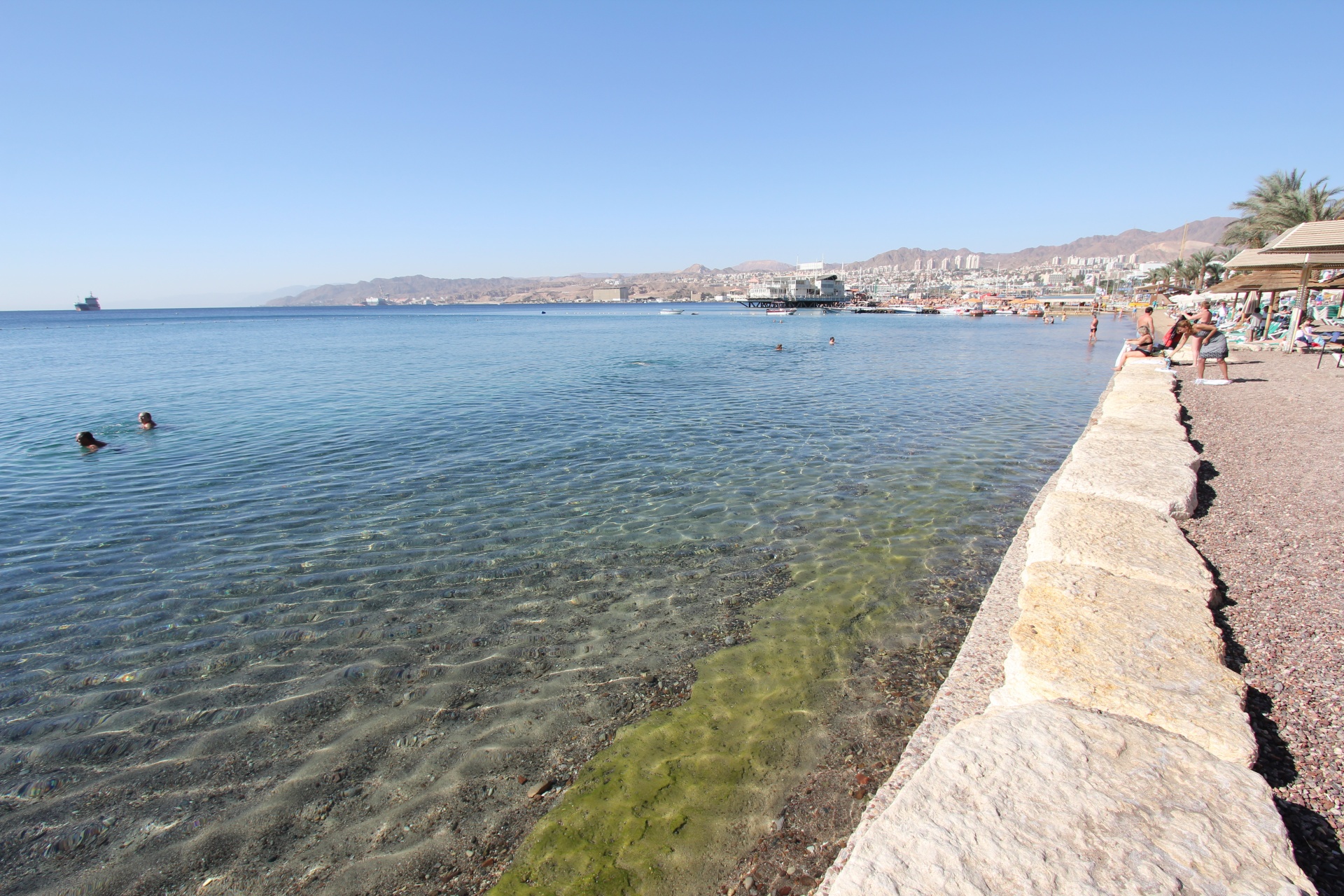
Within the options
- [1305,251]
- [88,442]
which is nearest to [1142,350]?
[1305,251]

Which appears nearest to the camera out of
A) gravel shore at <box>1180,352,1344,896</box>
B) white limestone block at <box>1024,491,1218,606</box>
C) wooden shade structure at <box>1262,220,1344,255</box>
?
gravel shore at <box>1180,352,1344,896</box>

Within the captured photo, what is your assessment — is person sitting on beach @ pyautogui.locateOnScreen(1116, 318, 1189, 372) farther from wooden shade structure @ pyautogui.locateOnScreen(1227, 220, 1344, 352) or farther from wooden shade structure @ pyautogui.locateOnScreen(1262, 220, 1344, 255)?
wooden shade structure @ pyautogui.locateOnScreen(1262, 220, 1344, 255)

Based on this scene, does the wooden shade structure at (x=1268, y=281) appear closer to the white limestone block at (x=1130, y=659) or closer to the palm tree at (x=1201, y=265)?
the white limestone block at (x=1130, y=659)

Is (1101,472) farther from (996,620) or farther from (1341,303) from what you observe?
(1341,303)

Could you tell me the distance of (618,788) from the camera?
11.0ft

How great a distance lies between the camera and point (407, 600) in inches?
214

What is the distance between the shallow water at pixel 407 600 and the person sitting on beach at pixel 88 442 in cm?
24

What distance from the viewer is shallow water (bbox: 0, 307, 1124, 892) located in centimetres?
Answer: 324

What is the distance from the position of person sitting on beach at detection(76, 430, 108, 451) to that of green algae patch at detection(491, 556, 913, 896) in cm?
1415

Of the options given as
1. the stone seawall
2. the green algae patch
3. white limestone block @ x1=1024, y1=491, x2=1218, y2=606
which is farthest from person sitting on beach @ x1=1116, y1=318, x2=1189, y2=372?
the green algae patch

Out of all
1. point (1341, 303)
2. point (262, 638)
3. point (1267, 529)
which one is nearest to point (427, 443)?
point (262, 638)

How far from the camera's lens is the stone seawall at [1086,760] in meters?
1.87

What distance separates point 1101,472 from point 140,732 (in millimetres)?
8396

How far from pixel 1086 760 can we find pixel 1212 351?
666 inches
